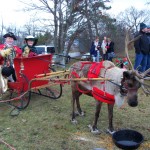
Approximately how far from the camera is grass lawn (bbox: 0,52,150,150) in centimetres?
474

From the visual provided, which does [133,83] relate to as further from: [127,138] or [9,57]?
[9,57]

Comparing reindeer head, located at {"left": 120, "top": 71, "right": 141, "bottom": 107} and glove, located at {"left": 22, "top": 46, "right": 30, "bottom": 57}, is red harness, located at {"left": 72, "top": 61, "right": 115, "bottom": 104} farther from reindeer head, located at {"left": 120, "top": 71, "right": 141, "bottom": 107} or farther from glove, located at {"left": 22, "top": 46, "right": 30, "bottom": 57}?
glove, located at {"left": 22, "top": 46, "right": 30, "bottom": 57}

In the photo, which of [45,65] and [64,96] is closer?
[45,65]

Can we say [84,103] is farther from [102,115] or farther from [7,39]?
[7,39]

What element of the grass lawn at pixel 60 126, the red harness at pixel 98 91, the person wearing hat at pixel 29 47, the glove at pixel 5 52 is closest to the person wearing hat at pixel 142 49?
the grass lawn at pixel 60 126

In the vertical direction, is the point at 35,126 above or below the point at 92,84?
below

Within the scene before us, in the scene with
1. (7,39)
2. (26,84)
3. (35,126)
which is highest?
(7,39)

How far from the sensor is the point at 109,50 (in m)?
14.9

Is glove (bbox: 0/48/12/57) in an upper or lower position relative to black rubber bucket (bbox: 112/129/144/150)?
upper

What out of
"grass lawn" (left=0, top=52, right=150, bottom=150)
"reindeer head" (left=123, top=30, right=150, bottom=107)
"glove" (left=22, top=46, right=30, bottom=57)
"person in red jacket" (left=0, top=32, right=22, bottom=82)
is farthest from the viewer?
"glove" (left=22, top=46, right=30, bottom=57)

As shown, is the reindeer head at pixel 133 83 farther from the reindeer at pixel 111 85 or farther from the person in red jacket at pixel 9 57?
the person in red jacket at pixel 9 57

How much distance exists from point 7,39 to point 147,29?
4.73m

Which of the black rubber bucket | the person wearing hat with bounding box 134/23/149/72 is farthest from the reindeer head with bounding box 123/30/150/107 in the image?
the person wearing hat with bounding box 134/23/149/72

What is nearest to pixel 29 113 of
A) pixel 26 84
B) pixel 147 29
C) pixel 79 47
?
pixel 26 84
